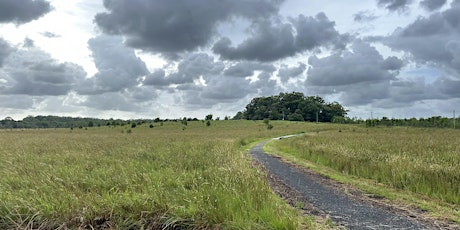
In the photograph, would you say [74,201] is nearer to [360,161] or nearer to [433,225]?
[433,225]

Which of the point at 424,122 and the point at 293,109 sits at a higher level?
the point at 293,109

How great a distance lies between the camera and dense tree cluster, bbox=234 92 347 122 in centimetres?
16338

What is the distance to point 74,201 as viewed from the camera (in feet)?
Answer: 25.2

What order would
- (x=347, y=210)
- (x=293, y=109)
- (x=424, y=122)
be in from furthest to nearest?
(x=293, y=109), (x=424, y=122), (x=347, y=210)

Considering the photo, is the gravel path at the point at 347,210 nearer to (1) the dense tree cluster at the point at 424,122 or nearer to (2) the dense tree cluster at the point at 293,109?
(1) the dense tree cluster at the point at 424,122

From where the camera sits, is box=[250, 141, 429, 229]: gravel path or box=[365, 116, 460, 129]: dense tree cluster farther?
box=[365, 116, 460, 129]: dense tree cluster

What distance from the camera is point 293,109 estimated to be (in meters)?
171

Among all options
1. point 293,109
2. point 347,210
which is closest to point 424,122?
point 293,109

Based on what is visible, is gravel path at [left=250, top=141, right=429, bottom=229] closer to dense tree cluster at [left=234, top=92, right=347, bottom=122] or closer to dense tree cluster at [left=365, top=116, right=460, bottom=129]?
dense tree cluster at [left=365, top=116, right=460, bottom=129]

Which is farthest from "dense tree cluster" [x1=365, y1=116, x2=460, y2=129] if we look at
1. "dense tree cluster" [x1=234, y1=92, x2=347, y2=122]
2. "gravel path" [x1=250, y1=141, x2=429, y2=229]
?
"gravel path" [x1=250, y1=141, x2=429, y2=229]

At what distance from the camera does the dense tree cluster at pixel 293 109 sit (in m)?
163

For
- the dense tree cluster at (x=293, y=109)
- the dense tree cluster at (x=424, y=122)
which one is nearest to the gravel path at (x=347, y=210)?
the dense tree cluster at (x=424, y=122)

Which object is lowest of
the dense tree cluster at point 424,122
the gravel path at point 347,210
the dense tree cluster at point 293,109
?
the gravel path at point 347,210

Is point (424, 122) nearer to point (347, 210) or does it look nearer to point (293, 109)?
point (293, 109)
